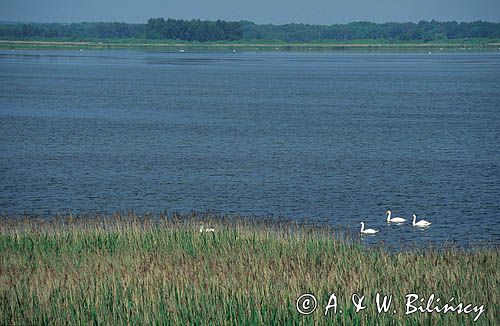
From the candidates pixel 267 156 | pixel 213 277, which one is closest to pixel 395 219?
pixel 213 277

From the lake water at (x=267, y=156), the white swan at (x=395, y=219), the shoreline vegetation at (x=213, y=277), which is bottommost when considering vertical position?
the lake water at (x=267, y=156)

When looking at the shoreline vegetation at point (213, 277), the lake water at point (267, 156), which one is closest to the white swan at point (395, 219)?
the lake water at point (267, 156)

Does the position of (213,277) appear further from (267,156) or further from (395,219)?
(267,156)

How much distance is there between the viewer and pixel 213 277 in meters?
20.3

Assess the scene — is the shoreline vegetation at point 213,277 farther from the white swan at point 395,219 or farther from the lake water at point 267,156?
the lake water at point 267,156

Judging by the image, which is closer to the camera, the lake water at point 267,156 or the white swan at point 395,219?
the white swan at point 395,219

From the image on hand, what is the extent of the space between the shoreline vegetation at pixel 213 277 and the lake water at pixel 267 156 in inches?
258

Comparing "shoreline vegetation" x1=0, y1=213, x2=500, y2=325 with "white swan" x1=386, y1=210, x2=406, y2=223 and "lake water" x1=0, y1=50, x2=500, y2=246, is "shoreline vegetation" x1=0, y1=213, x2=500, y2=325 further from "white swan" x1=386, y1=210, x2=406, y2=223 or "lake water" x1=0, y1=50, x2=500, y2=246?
"lake water" x1=0, y1=50, x2=500, y2=246

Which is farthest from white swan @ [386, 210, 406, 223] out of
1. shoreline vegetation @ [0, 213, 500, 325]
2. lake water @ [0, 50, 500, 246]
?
shoreline vegetation @ [0, 213, 500, 325]

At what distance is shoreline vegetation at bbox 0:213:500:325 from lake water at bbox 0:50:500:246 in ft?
21.5

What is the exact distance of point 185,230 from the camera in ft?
87.4

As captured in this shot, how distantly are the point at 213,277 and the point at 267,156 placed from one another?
3113cm

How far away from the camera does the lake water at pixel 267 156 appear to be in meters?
35.8

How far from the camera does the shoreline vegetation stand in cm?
1747
